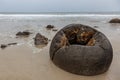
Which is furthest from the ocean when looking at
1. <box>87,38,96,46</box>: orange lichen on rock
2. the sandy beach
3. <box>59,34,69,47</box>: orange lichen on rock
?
<box>87,38,96,46</box>: orange lichen on rock

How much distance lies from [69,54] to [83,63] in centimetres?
15

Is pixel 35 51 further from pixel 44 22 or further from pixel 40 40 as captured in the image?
pixel 44 22

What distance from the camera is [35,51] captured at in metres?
A: 2.75

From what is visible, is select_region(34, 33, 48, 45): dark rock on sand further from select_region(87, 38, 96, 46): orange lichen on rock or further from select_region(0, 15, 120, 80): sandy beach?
select_region(87, 38, 96, 46): orange lichen on rock

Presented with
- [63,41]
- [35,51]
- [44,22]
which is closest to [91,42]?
[63,41]

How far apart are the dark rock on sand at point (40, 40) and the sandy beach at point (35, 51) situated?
52 mm

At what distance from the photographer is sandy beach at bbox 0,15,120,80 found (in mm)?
2275

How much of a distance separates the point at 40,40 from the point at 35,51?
27 cm

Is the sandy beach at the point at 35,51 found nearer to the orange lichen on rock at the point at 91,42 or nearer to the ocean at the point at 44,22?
the ocean at the point at 44,22

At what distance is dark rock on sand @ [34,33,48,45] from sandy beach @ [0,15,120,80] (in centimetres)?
5

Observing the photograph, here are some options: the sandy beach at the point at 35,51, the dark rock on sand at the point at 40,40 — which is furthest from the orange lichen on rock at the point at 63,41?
the dark rock on sand at the point at 40,40

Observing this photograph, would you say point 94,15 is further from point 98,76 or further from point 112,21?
point 98,76

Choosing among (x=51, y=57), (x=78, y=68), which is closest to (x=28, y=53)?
(x=51, y=57)

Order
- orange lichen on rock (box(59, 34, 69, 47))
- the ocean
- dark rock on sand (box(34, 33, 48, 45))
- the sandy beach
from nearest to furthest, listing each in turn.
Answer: the sandy beach
orange lichen on rock (box(59, 34, 69, 47))
dark rock on sand (box(34, 33, 48, 45))
the ocean
